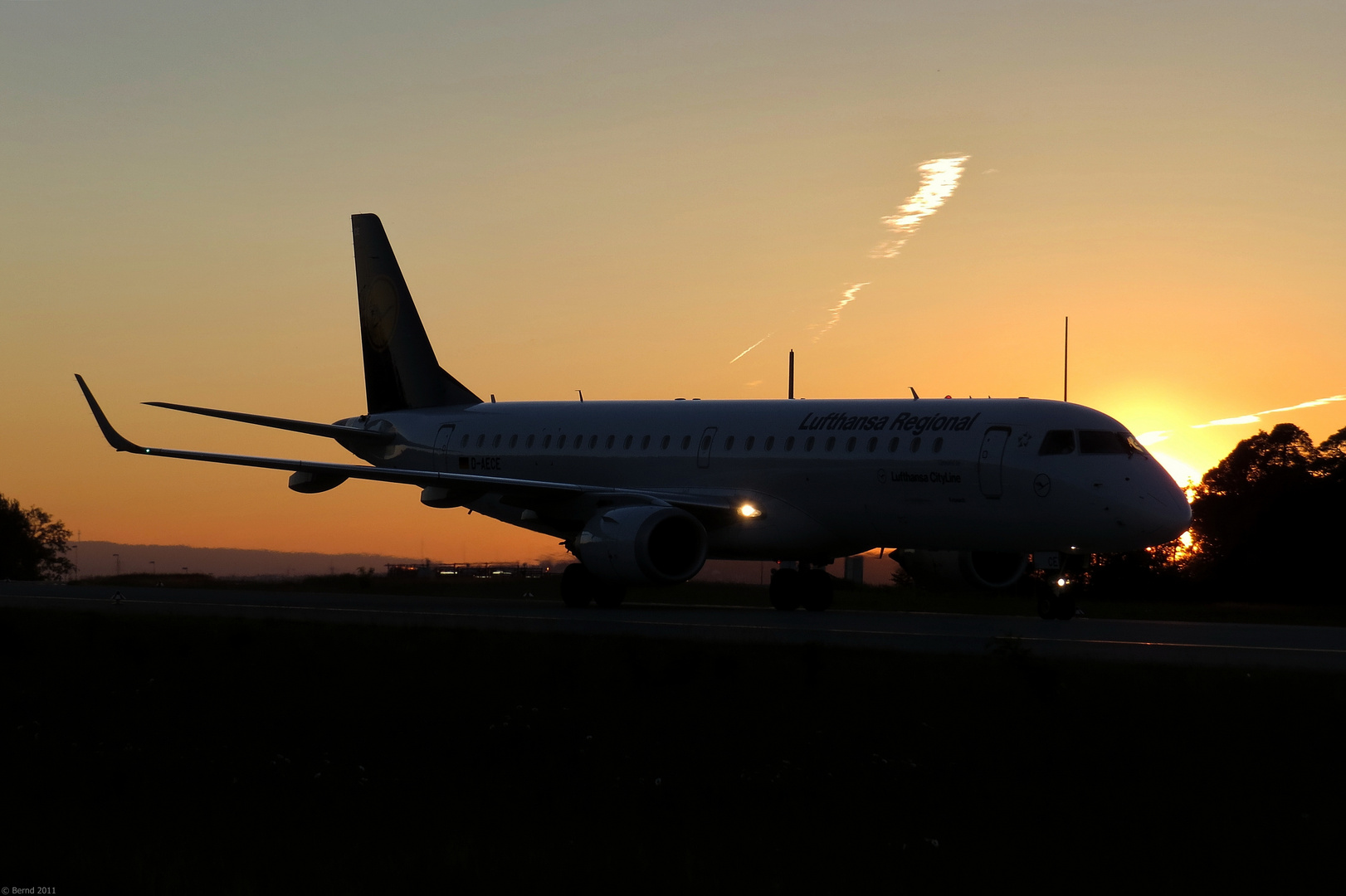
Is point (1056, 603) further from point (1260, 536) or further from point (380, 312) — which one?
point (1260, 536)

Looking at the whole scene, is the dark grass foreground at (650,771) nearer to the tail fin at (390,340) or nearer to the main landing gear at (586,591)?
the main landing gear at (586,591)

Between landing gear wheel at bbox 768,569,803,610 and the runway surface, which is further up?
landing gear wheel at bbox 768,569,803,610

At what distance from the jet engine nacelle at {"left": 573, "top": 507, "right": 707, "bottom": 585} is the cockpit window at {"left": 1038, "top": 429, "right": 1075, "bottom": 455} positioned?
21.4ft

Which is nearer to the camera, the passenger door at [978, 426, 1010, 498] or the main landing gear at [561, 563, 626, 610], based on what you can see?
the passenger door at [978, 426, 1010, 498]

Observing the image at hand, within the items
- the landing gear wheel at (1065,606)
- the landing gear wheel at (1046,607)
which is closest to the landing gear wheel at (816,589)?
the landing gear wheel at (1046,607)

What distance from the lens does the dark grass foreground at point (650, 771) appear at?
10.8m

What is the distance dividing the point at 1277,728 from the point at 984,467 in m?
13.2

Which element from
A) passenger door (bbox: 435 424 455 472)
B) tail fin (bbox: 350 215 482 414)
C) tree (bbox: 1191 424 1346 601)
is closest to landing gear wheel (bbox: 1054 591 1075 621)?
passenger door (bbox: 435 424 455 472)

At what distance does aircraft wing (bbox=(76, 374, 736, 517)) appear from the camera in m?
31.4

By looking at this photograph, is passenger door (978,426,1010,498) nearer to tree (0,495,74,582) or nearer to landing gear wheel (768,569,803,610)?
landing gear wheel (768,569,803,610)

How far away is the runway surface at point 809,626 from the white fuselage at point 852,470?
1.48 m

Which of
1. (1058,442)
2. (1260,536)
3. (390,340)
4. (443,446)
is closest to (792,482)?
(1058,442)

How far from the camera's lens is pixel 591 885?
10383 millimetres

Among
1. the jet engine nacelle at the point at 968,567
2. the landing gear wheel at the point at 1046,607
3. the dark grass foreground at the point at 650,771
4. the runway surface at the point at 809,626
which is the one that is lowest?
the dark grass foreground at the point at 650,771
